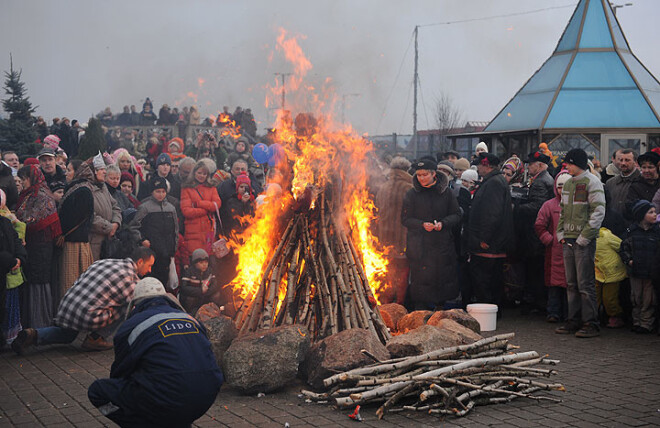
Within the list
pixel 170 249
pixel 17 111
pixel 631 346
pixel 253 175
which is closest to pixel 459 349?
pixel 631 346

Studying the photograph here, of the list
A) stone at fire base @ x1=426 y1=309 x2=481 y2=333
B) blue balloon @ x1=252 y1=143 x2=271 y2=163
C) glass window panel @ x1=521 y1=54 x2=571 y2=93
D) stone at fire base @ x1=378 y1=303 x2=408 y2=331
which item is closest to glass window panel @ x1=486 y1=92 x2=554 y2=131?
glass window panel @ x1=521 y1=54 x2=571 y2=93

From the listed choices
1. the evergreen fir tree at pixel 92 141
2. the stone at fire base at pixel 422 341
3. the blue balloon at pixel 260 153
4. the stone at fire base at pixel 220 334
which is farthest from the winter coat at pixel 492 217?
the evergreen fir tree at pixel 92 141

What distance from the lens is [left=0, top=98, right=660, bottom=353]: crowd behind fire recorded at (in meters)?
9.23

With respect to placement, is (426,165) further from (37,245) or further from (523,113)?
(523,113)

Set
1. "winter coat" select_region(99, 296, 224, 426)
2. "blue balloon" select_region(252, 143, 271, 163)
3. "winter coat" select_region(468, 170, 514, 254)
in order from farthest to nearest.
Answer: "blue balloon" select_region(252, 143, 271, 163), "winter coat" select_region(468, 170, 514, 254), "winter coat" select_region(99, 296, 224, 426)

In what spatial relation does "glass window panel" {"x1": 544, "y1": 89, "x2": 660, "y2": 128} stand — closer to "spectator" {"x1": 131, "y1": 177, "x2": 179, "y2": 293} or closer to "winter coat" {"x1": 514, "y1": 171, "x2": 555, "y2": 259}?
"winter coat" {"x1": 514, "y1": 171, "x2": 555, "y2": 259}

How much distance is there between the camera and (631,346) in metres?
8.84

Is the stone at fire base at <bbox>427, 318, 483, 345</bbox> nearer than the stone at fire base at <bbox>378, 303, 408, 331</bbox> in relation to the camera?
Yes

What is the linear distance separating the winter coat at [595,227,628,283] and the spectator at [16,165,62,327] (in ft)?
24.6

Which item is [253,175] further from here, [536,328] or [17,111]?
[17,111]

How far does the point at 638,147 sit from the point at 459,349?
13851mm

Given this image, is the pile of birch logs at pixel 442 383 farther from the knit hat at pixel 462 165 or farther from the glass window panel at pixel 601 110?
the glass window panel at pixel 601 110

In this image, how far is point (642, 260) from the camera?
31.1 feet

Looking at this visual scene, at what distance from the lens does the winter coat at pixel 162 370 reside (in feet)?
14.5
